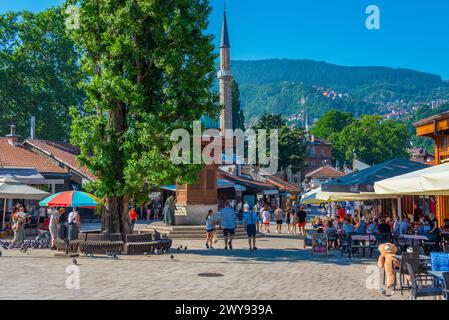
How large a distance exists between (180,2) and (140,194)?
21.8 ft

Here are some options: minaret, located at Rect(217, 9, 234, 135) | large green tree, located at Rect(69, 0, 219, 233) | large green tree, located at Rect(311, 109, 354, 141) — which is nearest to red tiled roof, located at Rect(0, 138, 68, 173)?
large green tree, located at Rect(69, 0, 219, 233)

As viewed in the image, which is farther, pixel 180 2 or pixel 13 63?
pixel 13 63

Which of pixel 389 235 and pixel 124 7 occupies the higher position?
pixel 124 7

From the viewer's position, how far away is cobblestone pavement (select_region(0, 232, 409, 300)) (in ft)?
29.8

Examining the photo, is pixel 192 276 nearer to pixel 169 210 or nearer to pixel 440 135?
pixel 169 210

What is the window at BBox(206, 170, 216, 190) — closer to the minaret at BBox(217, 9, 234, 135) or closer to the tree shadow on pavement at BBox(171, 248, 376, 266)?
the tree shadow on pavement at BBox(171, 248, 376, 266)

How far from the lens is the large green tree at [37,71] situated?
44.0 m

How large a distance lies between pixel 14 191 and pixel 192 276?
10188 mm

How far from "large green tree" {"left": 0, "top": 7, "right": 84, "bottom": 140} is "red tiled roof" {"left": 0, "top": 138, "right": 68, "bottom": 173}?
11511mm

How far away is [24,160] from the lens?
31.6 meters

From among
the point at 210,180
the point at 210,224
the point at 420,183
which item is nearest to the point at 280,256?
the point at 210,224

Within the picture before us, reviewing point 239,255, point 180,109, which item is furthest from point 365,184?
point 180,109
